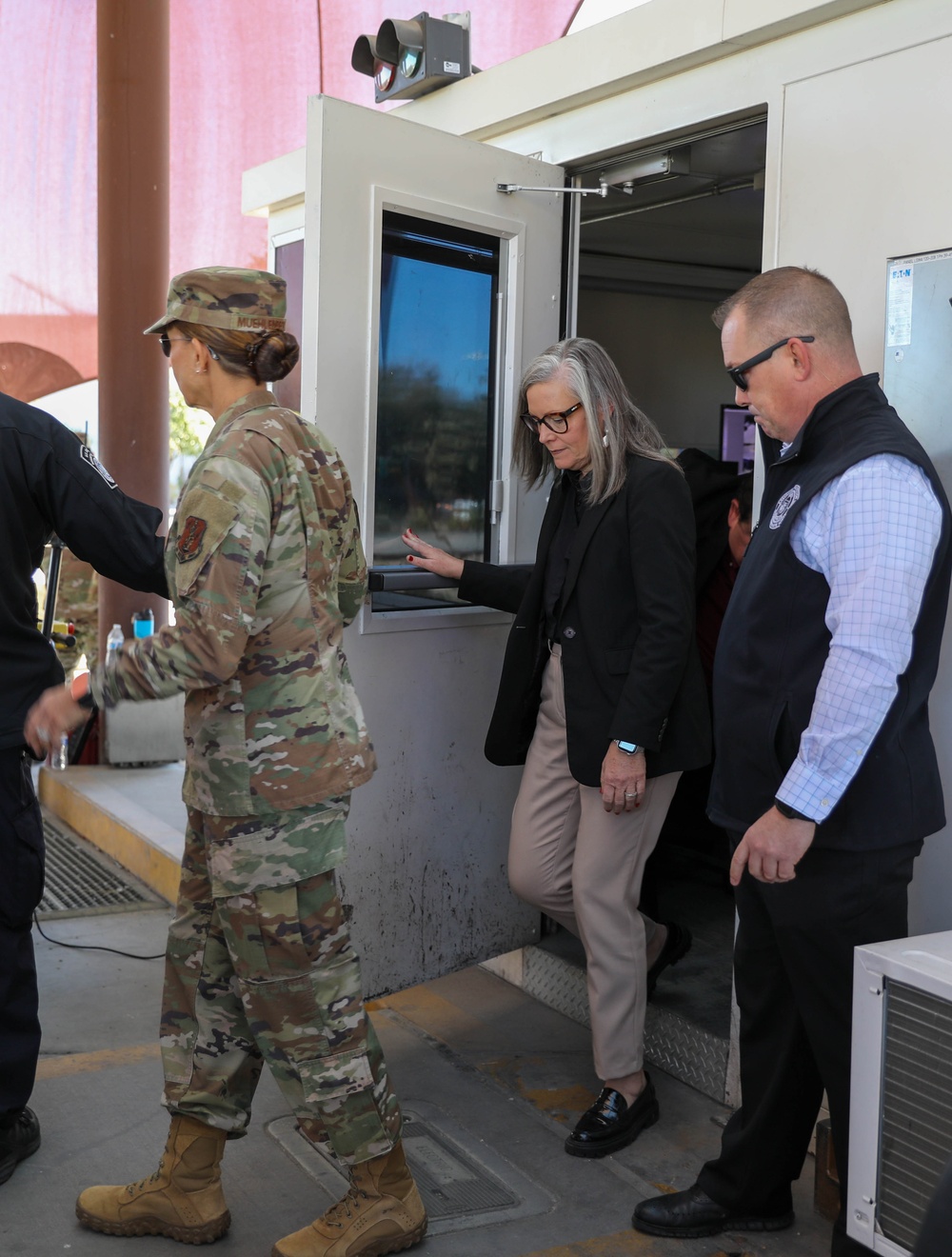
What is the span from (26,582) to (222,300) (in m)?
0.81

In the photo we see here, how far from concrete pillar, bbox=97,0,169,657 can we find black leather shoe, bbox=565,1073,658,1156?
4285 mm

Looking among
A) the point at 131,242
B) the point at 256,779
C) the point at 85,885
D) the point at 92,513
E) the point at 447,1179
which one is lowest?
the point at 85,885

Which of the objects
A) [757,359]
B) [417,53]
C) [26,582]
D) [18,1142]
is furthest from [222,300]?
[417,53]

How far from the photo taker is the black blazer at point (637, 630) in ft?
8.91

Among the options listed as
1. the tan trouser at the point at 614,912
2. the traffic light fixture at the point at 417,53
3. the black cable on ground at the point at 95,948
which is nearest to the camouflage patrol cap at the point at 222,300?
the tan trouser at the point at 614,912

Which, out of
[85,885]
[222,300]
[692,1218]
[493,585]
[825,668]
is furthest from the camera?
[85,885]

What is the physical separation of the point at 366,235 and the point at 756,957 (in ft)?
6.27

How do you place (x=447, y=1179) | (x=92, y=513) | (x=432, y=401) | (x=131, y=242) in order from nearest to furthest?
1. (x=92, y=513)
2. (x=447, y=1179)
3. (x=432, y=401)
4. (x=131, y=242)

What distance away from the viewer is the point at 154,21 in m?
6.31

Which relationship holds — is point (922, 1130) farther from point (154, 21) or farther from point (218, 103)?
point (218, 103)

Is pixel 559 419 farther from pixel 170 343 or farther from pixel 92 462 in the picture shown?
pixel 92 462

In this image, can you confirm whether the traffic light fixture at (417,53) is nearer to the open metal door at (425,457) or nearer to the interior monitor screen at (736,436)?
the open metal door at (425,457)

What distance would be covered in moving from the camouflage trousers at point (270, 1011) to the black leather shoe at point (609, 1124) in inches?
25.3

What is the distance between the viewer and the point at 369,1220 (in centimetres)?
234
